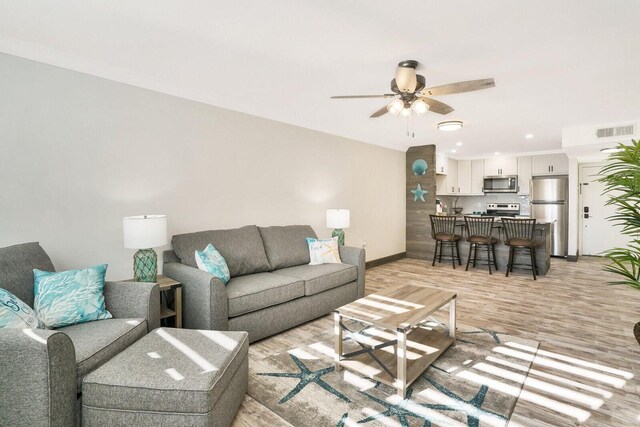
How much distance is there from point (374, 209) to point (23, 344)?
5275mm

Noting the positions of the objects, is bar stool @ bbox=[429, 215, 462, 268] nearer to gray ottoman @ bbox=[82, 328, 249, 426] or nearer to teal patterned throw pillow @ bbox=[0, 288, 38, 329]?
gray ottoman @ bbox=[82, 328, 249, 426]

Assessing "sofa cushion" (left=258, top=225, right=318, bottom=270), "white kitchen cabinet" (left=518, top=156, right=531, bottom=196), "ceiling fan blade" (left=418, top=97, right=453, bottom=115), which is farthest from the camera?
"white kitchen cabinet" (left=518, top=156, right=531, bottom=196)

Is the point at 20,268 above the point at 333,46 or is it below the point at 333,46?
below

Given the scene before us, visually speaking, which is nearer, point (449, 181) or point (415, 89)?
point (415, 89)

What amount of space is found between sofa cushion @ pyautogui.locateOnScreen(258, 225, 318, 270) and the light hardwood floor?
78 cm

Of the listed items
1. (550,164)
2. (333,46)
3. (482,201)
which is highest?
(333,46)

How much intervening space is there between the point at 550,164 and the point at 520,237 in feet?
9.48

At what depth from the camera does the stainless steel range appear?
769cm

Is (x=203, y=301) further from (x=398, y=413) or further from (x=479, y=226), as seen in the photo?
(x=479, y=226)

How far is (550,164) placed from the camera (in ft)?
23.5

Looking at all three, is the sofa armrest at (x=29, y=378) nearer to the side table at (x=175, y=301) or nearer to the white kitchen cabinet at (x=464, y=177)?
the side table at (x=175, y=301)

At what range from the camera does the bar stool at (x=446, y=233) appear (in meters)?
5.99

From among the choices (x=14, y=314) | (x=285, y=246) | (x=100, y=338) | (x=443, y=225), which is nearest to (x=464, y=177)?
(x=443, y=225)

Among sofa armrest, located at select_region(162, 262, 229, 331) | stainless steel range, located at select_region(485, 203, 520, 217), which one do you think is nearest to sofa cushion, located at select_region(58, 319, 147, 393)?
sofa armrest, located at select_region(162, 262, 229, 331)
